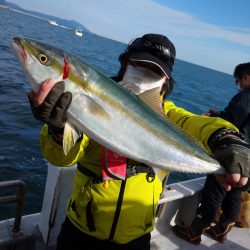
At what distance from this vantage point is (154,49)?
10.5ft

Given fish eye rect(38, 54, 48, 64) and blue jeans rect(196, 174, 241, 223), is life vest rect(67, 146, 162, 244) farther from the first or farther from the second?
blue jeans rect(196, 174, 241, 223)

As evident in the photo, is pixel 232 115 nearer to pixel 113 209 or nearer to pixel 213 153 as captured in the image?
pixel 213 153

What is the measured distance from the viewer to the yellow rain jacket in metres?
2.93

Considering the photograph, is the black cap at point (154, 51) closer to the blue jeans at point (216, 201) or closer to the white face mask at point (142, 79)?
the white face mask at point (142, 79)

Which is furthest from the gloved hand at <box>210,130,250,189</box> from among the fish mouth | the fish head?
the fish mouth

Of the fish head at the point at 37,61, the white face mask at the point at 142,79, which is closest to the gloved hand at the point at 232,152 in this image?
the white face mask at the point at 142,79

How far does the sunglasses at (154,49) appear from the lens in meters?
3.18

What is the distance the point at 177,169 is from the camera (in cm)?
274

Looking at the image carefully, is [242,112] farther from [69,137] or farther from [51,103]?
[51,103]

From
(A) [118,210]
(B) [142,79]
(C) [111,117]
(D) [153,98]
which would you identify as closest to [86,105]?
(C) [111,117]

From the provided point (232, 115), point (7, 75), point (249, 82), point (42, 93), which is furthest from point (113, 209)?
point (7, 75)

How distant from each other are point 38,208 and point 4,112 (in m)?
7.06

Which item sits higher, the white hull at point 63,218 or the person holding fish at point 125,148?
the person holding fish at point 125,148

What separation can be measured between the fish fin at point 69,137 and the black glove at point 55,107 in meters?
0.05
